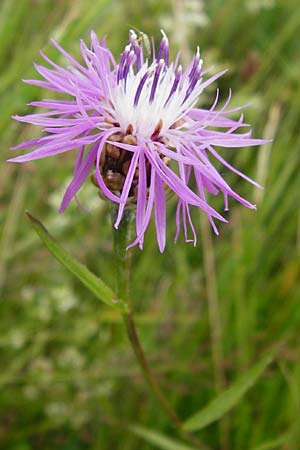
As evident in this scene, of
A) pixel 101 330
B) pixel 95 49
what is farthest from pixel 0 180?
pixel 95 49

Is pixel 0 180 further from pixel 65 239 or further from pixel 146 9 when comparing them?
pixel 146 9

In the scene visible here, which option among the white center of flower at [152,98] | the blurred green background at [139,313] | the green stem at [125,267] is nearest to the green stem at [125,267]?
the green stem at [125,267]

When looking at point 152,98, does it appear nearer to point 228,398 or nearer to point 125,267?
point 125,267

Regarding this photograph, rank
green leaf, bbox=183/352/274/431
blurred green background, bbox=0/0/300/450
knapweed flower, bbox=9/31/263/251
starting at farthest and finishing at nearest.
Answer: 1. blurred green background, bbox=0/0/300/450
2. green leaf, bbox=183/352/274/431
3. knapweed flower, bbox=9/31/263/251

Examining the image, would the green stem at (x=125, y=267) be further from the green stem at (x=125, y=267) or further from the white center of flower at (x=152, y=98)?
the white center of flower at (x=152, y=98)

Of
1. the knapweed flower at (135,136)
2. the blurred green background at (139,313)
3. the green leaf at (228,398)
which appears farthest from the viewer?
the blurred green background at (139,313)

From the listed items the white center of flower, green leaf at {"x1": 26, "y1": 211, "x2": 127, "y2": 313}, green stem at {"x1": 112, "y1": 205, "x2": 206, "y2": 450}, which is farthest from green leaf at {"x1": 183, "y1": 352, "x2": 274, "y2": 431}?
the white center of flower

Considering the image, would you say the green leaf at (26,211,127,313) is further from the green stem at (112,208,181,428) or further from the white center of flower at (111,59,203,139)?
the white center of flower at (111,59,203,139)
